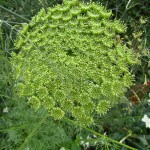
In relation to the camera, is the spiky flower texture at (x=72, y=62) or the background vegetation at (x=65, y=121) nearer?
the spiky flower texture at (x=72, y=62)

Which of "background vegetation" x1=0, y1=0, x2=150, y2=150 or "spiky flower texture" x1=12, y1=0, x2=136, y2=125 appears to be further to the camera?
"background vegetation" x1=0, y1=0, x2=150, y2=150

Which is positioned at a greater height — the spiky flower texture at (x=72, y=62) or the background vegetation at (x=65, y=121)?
the spiky flower texture at (x=72, y=62)

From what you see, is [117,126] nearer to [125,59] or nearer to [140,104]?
[140,104]

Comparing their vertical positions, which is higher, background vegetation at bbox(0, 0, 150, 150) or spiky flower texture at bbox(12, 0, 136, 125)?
spiky flower texture at bbox(12, 0, 136, 125)

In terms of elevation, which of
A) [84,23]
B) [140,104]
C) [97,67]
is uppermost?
[84,23]

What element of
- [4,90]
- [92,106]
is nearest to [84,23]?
[92,106]
